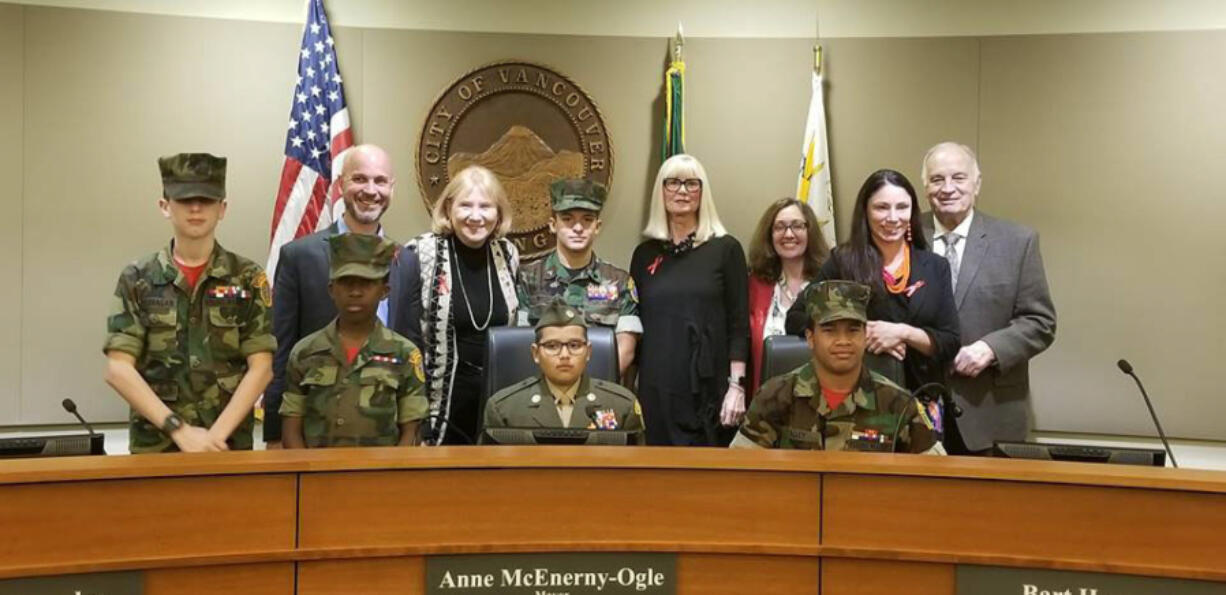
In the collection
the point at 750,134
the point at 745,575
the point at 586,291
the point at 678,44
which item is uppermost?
the point at 678,44

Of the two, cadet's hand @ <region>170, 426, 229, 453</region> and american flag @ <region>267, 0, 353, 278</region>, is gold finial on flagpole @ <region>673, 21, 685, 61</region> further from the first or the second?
cadet's hand @ <region>170, 426, 229, 453</region>

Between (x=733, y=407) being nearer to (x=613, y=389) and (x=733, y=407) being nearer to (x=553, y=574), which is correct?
(x=613, y=389)

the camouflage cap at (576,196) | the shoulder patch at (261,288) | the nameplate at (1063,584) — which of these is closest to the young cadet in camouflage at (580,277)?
the camouflage cap at (576,196)

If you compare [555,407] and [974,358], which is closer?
[555,407]

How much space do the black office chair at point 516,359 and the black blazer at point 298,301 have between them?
496 mm

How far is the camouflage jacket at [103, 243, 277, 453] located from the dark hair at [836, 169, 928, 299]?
5.69 ft

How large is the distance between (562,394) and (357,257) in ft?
2.36

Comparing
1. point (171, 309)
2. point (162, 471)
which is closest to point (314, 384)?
point (171, 309)

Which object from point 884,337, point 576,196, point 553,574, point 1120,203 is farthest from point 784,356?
point 1120,203

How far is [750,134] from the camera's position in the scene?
4398mm

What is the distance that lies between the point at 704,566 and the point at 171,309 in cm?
145

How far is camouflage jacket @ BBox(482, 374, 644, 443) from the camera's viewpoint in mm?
2744

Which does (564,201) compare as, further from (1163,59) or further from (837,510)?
(1163,59)

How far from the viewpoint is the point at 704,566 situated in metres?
1.81
